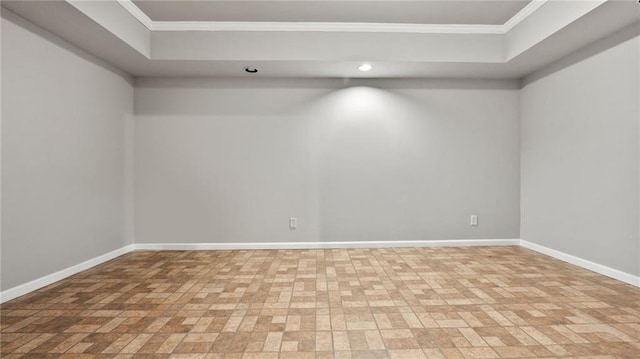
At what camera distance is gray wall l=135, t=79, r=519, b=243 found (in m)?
4.54

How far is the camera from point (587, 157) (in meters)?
3.59

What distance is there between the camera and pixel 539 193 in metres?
4.35

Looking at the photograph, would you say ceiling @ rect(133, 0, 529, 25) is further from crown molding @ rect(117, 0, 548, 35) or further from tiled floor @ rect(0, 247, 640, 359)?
tiled floor @ rect(0, 247, 640, 359)

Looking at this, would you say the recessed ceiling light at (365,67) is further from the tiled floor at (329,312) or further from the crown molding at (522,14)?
the tiled floor at (329,312)

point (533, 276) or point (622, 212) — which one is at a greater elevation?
point (622, 212)

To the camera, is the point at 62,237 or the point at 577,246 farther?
the point at 577,246

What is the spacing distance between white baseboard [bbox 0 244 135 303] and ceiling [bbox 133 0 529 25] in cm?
272

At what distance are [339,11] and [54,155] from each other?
310cm

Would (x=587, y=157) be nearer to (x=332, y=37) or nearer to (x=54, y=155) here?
(x=332, y=37)

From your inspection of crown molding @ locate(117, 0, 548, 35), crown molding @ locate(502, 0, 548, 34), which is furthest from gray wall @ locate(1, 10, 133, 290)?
crown molding @ locate(502, 0, 548, 34)

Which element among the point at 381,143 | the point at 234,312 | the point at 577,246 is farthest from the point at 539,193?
the point at 234,312

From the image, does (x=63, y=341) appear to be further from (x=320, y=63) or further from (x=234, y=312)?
(x=320, y=63)

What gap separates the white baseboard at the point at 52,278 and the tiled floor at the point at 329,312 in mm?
93

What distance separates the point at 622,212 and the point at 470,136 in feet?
6.25
